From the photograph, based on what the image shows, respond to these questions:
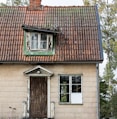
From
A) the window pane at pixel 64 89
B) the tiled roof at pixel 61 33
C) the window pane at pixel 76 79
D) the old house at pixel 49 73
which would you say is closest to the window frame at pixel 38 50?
the old house at pixel 49 73

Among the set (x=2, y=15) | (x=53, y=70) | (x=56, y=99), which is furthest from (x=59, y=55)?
(x=2, y=15)

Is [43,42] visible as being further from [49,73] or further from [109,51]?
[109,51]

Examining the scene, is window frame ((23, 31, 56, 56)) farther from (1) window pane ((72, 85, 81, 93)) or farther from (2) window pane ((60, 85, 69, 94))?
(1) window pane ((72, 85, 81, 93))

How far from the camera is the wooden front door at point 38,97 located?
24.2 metres

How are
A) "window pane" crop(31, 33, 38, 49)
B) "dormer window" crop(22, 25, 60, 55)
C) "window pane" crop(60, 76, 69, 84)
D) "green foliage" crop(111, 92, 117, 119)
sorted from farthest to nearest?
"green foliage" crop(111, 92, 117, 119) < "window pane" crop(31, 33, 38, 49) < "dormer window" crop(22, 25, 60, 55) < "window pane" crop(60, 76, 69, 84)

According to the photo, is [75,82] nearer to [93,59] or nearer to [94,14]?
[93,59]

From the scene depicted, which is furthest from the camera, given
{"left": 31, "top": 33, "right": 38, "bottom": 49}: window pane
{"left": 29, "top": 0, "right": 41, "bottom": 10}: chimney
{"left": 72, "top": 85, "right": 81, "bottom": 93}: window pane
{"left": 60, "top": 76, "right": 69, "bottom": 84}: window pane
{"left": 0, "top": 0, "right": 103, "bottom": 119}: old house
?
{"left": 29, "top": 0, "right": 41, "bottom": 10}: chimney

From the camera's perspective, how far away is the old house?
77.9ft

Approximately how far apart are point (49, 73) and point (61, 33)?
286 cm

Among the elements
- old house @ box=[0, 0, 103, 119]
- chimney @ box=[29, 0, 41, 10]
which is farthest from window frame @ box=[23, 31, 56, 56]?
chimney @ box=[29, 0, 41, 10]

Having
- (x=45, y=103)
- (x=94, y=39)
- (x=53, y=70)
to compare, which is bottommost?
(x=45, y=103)

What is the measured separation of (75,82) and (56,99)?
1494mm

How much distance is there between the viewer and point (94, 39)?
2473 cm

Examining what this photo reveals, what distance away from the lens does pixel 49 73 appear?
23.8 m
